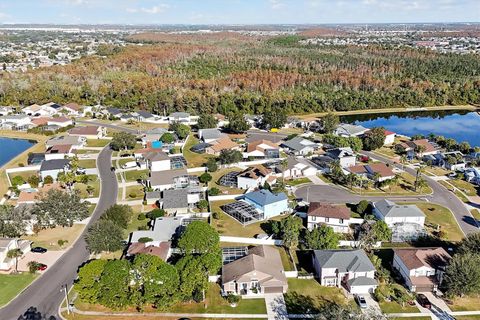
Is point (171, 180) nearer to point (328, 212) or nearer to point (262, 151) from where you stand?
point (262, 151)

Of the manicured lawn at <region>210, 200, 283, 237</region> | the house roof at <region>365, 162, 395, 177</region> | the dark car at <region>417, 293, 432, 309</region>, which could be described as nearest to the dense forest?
the house roof at <region>365, 162, 395, 177</region>

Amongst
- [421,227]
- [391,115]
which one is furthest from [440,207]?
[391,115]

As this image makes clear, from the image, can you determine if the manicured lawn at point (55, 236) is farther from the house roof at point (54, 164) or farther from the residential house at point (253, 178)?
the residential house at point (253, 178)

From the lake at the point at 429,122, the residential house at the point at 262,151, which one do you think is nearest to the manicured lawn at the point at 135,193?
the residential house at the point at 262,151

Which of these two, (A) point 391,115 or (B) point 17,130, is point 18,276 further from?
(A) point 391,115

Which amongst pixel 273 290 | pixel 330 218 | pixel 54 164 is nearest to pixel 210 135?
pixel 54 164
